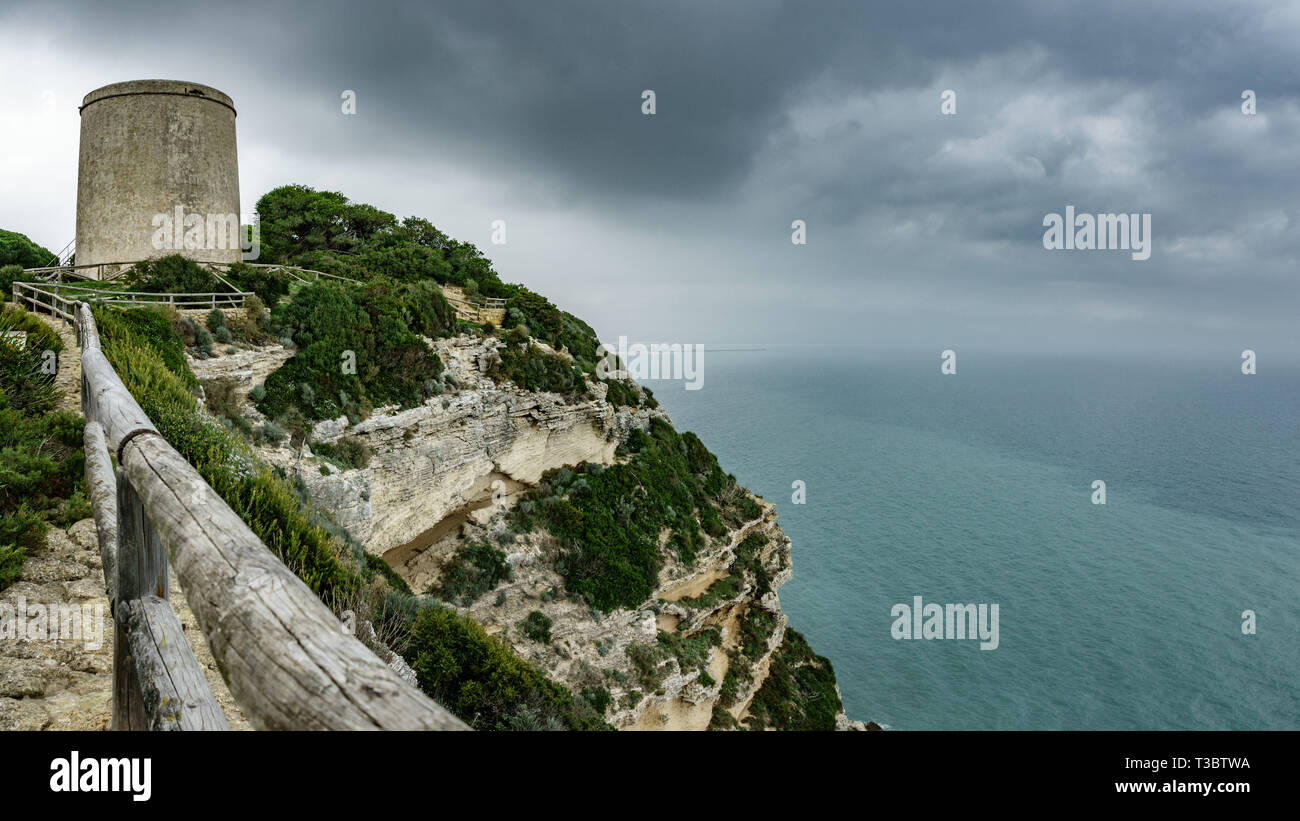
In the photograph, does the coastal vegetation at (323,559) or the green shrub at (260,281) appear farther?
the green shrub at (260,281)

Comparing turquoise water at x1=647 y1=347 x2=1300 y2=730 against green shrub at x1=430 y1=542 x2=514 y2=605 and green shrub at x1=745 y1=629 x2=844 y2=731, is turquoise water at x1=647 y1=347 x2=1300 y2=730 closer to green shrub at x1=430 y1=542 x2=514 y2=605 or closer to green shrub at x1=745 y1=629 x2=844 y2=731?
green shrub at x1=745 y1=629 x2=844 y2=731

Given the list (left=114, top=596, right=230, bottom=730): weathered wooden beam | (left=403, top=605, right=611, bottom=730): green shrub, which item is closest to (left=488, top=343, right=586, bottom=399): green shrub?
(left=403, top=605, right=611, bottom=730): green shrub

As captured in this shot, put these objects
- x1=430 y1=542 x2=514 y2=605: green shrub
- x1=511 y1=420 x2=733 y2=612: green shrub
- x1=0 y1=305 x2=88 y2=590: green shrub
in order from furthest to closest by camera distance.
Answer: x1=511 y1=420 x2=733 y2=612: green shrub, x1=430 y1=542 x2=514 y2=605: green shrub, x1=0 y1=305 x2=88 y2=590: green shrub

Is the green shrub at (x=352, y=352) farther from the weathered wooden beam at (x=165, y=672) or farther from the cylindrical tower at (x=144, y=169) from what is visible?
the weathered wooden beam at (x=165, y=672)

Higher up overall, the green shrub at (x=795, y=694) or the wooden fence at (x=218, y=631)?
the wooden fence at (x=218, y=631)

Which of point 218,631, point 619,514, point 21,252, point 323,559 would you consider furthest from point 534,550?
point 21,252

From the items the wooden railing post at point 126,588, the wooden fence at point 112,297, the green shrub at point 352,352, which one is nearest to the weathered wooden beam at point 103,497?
the wooden railing post at point 126,588

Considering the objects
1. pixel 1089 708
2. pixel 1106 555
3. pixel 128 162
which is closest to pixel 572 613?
pixel 128 162
